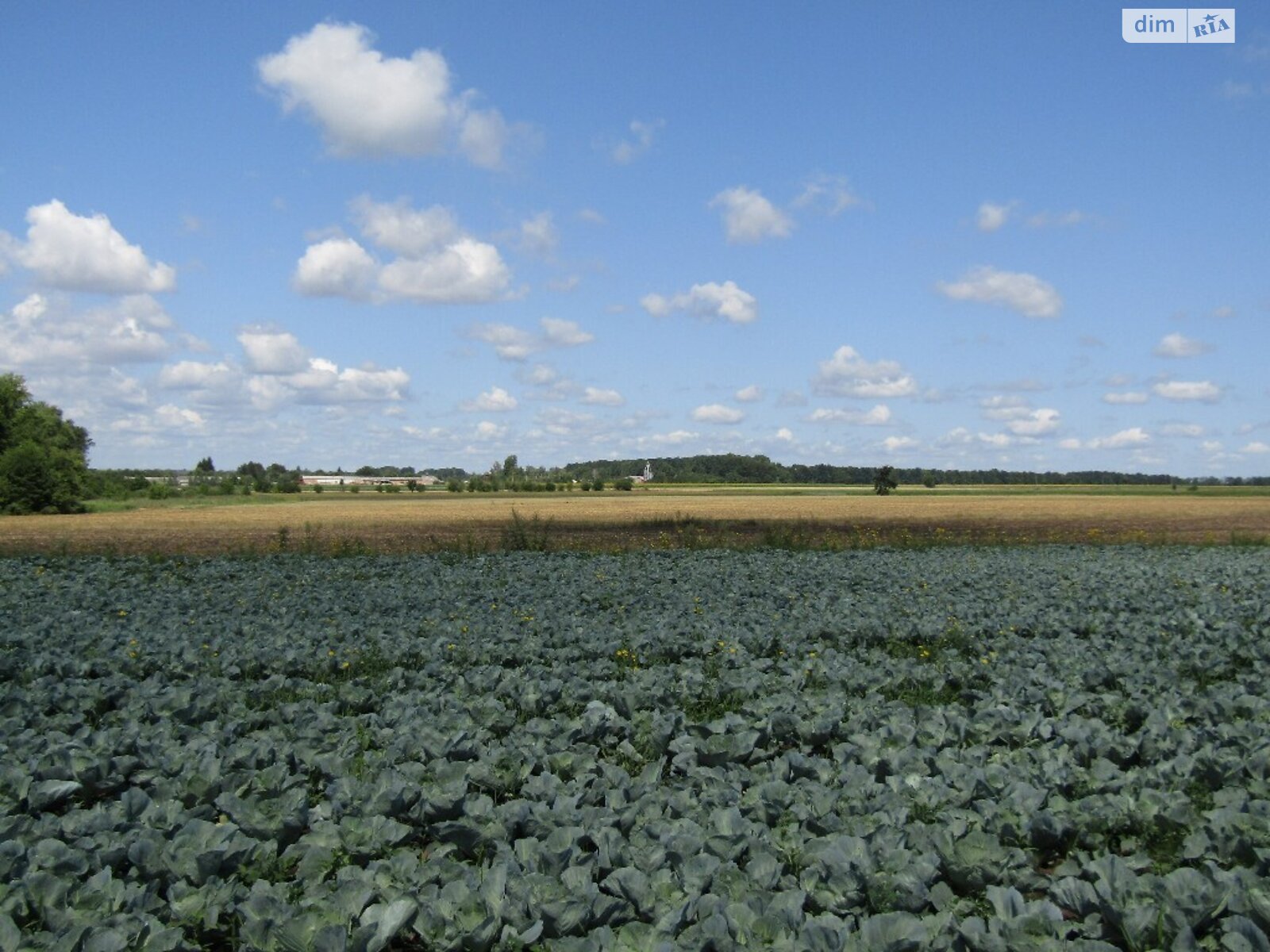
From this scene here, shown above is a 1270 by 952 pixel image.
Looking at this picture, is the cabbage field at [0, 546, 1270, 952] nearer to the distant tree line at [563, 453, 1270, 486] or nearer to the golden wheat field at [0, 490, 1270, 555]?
the golden wheat field at [0, 490, 1270, 555]

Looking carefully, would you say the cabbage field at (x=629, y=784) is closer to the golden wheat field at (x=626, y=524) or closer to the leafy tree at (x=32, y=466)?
the golden wheat field at (x=626, y=524)

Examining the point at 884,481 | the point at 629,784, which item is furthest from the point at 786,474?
the point at 629,784

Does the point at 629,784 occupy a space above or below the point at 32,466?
below

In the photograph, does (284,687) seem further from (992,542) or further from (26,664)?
(992,542)

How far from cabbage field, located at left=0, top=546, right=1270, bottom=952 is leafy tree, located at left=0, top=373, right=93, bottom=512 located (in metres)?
61.4

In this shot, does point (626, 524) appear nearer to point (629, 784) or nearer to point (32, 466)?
point (629, 784)

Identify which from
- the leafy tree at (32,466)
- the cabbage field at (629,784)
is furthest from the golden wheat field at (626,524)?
the cabbage field at (629,784)

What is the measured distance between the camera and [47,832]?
474 centimetres

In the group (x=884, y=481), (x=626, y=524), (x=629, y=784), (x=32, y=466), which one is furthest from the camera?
(x=884, y=481)

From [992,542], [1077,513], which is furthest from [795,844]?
[1077,513]

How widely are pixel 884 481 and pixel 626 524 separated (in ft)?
195

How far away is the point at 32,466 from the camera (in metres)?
63.1

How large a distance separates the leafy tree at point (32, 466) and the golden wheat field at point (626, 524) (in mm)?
4910

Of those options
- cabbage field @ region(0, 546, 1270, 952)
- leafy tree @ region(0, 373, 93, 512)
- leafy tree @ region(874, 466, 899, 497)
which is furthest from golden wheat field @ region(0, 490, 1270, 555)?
cabbage field @ region(0, 546, 1270, 952)
